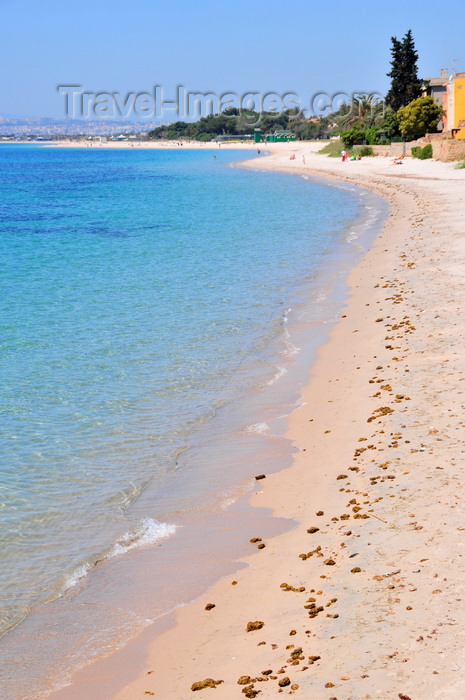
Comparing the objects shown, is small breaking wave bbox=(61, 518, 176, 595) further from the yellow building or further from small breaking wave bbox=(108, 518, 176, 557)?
the yellow building

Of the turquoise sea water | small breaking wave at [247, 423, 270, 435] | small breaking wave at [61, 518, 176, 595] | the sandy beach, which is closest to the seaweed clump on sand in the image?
the sandy beach

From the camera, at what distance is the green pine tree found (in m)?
83.1

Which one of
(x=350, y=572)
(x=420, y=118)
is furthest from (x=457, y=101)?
(x=350, y=572)

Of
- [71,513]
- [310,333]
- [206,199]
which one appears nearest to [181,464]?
[71,513]

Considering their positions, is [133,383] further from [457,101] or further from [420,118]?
[420,118]

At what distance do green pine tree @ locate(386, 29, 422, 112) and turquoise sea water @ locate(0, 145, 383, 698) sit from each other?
57821 mm

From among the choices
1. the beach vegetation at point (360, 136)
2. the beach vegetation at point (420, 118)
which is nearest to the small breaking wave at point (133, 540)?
the beach vegetation at point (420, 118)

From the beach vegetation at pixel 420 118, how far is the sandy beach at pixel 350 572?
217 ft

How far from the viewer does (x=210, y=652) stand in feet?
18.2

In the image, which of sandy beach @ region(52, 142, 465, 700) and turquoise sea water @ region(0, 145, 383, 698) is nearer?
sandy beach @ region(52, 142, 465, 700)

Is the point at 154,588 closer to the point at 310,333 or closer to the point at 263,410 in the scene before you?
the point at 263,410

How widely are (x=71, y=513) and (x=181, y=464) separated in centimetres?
169

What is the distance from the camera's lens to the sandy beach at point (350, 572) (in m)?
4.78

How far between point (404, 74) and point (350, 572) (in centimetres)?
8597
